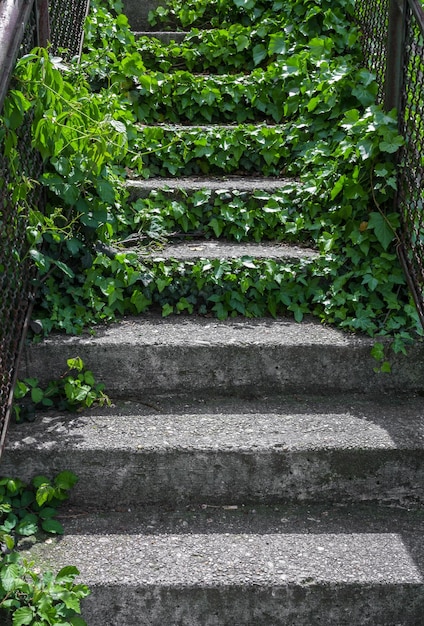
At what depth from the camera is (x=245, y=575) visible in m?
2.63

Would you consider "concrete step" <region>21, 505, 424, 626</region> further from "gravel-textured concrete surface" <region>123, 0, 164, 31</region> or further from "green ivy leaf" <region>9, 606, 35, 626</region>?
"gravel-textured concrete surface" <region>123, 0, 164, 31</region>

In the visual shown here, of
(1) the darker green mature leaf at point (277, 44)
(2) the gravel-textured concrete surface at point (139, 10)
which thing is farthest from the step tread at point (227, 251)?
(2) the gravel-textured concrete surface at point (139, 10)

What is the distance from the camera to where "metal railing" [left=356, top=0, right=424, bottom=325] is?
11.0ft

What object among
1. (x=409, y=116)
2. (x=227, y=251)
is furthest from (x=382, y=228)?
(x=227, y=251)

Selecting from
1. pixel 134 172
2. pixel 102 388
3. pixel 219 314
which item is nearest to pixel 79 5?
pixel 134 172

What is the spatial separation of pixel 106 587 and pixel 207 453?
1.90 feet

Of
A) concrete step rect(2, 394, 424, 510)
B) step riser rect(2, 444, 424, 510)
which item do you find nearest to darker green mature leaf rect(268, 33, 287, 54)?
concrete step rect(2, 394, 424, 510)

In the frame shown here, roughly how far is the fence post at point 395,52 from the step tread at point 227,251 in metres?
0.75

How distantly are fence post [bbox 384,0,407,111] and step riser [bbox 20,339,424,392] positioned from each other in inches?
44.7

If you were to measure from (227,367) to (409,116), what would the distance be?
4.16 feet

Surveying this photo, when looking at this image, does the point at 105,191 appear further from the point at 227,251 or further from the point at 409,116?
the point at 409,116

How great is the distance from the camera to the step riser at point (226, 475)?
2.94m

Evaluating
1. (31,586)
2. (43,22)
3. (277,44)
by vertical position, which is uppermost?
(43,22)

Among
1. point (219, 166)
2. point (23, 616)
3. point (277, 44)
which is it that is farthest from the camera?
point (277, 44)
